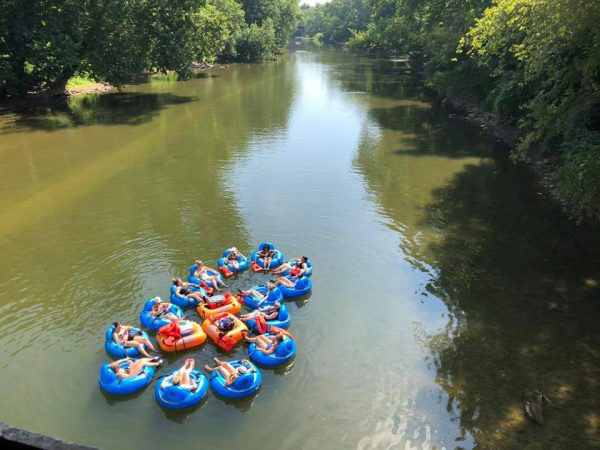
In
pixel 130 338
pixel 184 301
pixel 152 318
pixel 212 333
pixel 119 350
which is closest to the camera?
pixel 119 350

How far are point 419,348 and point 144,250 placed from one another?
886 cm

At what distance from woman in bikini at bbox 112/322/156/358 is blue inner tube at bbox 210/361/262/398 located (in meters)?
1.87

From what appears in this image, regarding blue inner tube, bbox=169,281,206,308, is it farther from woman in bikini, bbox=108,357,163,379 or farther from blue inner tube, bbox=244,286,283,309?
woman in bikini, bbox=108,357,163,379

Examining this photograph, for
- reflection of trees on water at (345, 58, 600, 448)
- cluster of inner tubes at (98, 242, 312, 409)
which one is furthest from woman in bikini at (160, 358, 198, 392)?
reflection of trees on water at (345, 58, 600, 448)

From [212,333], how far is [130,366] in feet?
6.23

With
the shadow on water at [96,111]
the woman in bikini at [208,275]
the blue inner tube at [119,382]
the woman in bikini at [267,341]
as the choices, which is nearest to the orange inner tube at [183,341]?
the blue inner tube at [119,382]

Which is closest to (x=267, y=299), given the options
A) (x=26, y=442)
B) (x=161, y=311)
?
(x=161, y=311)

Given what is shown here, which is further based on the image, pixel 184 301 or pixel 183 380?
pixel 184 301

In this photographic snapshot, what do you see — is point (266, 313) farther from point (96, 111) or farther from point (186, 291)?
point (96, 111)

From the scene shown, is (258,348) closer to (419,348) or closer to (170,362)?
(170,362)

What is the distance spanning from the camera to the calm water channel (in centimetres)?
917

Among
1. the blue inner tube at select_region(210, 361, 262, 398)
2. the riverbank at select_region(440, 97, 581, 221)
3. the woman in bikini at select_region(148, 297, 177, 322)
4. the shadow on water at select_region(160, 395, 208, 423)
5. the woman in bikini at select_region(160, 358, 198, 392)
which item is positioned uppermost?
the riverbank at select_region(440, 97, 581, 221)

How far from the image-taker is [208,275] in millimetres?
13078

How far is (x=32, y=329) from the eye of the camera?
37.9 ft
